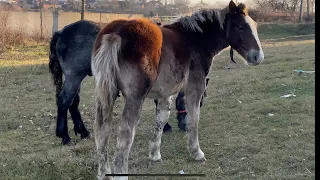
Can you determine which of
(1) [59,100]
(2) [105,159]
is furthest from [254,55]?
(1) [59,100]

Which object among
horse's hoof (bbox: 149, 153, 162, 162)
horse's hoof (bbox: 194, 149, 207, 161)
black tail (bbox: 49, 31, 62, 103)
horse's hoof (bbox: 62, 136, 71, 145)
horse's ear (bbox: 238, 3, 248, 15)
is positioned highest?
horse's ear (bbox: 238, 3, 248, 15)

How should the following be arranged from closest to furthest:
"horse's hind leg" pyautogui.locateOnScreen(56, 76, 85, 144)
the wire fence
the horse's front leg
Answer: the horse's front leg, "horse's hind leg" pyautogui.locateOnScreen(56, 76, 85, 144), the wire fence

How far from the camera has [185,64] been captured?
4.07 metres

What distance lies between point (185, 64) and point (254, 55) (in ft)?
2.77

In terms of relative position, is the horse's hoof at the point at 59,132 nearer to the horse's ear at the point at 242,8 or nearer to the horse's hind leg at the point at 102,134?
the horse's hind leg at the point at 102,134

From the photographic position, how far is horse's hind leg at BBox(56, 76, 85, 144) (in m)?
5.21

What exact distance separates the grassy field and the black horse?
0.26m

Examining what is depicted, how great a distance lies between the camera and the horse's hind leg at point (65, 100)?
5215 mm

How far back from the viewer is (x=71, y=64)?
5.25m

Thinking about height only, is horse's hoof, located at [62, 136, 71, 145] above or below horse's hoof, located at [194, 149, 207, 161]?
below

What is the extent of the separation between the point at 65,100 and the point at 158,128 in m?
1.58

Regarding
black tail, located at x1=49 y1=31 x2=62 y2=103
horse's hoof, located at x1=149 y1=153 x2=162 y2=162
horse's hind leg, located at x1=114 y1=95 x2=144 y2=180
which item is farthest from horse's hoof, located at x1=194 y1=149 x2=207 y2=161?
black tail, located at x1=49 y1=31 x2=62 y2=103

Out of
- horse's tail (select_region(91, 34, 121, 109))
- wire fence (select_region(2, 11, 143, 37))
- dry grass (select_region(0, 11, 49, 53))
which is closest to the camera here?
horse's tail (select_region(91, 34, 121, 109))

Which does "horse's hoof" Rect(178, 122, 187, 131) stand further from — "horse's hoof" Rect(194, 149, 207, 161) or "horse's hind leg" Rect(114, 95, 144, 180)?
"horse's hind leg" Rect(114, 95, 144, 180)
